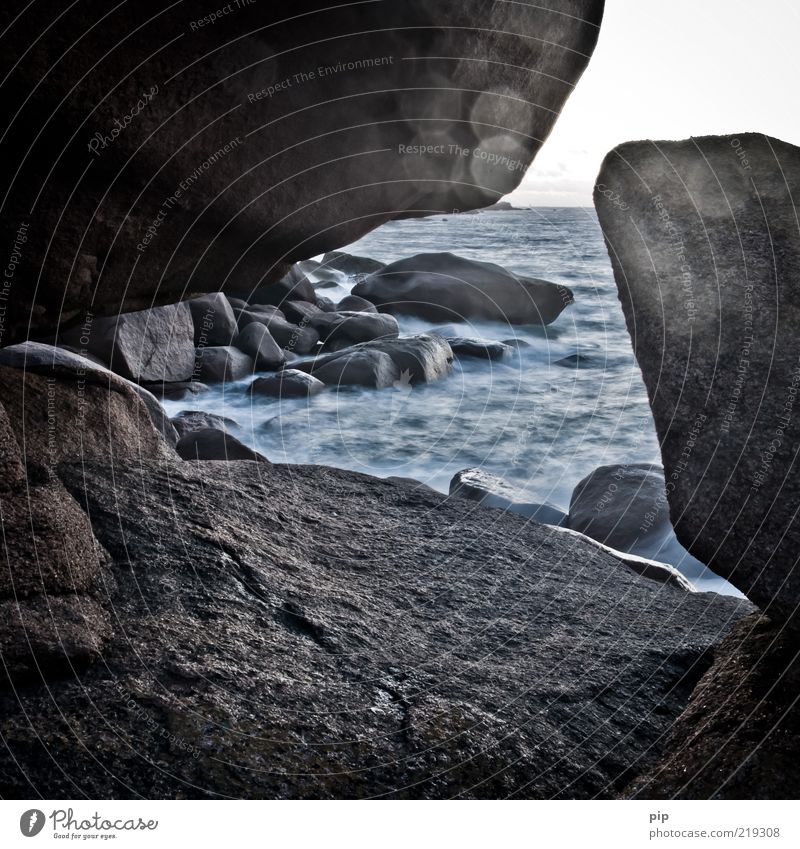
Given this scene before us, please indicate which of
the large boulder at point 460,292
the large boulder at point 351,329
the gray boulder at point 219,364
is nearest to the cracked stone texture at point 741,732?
the gray boulder at point 219,364

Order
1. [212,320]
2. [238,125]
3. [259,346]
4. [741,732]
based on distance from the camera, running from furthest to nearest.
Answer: [259,346] → [212,320] → [238,125] → [741,732]

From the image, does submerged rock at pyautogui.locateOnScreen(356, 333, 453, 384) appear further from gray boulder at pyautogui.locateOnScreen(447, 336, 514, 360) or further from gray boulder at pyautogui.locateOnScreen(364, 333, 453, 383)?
gray boulder at pyautogui.locateOnScreen(447, 336, 514, 360)

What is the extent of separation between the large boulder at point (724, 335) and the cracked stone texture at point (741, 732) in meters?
0.22

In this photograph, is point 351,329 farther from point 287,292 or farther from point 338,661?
point 338,661

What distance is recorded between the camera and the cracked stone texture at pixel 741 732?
8.59 feet

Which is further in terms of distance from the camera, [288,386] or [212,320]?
[212,320]

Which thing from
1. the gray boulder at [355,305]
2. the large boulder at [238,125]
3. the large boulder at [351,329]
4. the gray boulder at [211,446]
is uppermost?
the large boulder at [238,125]

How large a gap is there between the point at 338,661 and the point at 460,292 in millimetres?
10350

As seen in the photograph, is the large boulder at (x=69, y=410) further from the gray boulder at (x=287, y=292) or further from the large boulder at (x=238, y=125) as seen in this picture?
the gray boulder at (x=287, y=292)

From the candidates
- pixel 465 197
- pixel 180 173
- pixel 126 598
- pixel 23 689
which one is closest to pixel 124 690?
pixel 23 689

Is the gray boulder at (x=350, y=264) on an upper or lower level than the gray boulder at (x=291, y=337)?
upper

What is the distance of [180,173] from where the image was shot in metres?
3.58

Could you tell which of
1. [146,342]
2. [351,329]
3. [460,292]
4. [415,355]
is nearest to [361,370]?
[415,355]

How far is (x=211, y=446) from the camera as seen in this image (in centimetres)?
737
